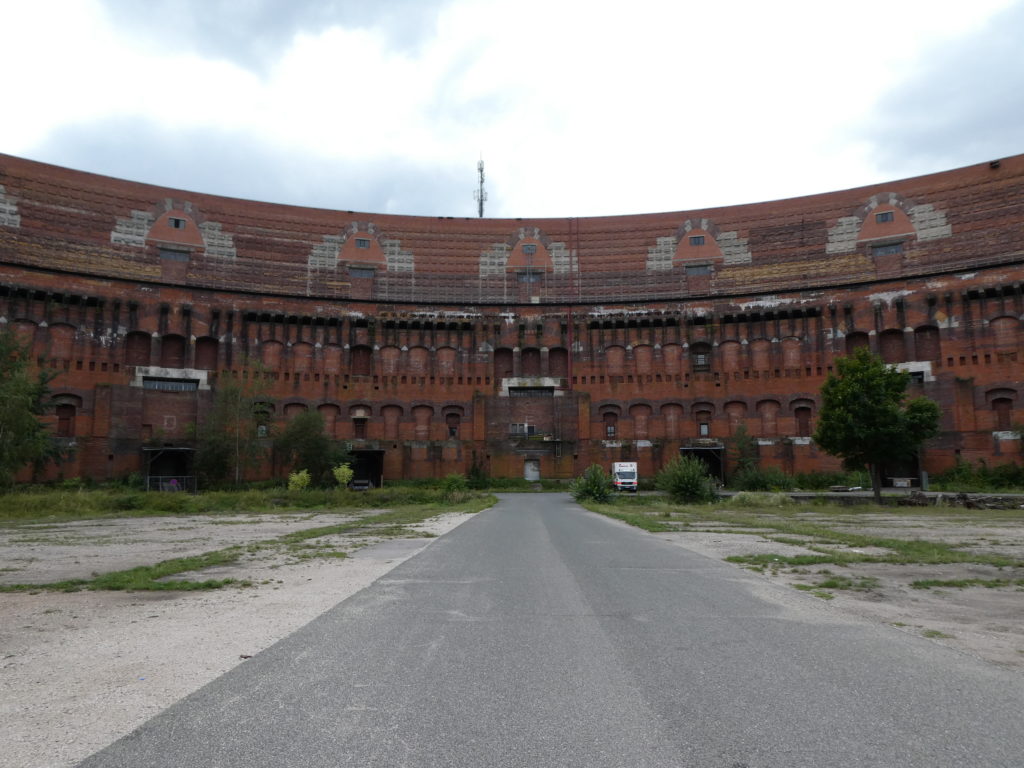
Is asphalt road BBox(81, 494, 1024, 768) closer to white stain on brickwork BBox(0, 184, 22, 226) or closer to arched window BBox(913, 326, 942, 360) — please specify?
arched window BBox(913, 326, 942, 360)

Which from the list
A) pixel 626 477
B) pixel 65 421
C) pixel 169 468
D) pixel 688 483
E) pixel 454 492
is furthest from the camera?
pixel 169 468

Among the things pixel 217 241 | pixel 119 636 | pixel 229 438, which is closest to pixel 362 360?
pixel 229 438

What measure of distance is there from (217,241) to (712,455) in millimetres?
44204

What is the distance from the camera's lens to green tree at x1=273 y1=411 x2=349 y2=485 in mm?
48281

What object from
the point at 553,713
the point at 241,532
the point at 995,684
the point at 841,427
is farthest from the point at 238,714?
the point at 841,427

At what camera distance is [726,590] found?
885 centimetres

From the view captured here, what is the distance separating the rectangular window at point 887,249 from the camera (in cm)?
5444

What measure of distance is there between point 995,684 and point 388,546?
39.1ft

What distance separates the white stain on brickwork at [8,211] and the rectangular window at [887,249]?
65564 millimetres

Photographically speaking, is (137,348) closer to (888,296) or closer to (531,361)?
(531,361)

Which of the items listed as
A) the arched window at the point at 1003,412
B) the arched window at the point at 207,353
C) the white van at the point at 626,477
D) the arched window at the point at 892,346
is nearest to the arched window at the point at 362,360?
the arched window at the point at 207,353

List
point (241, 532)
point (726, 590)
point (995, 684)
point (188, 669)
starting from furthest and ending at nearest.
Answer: point (241, 532) → point (726, 590) → point (188, 669) → point (995, 684)

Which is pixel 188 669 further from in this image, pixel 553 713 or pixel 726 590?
pixel 726 590

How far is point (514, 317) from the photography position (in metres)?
59.1
